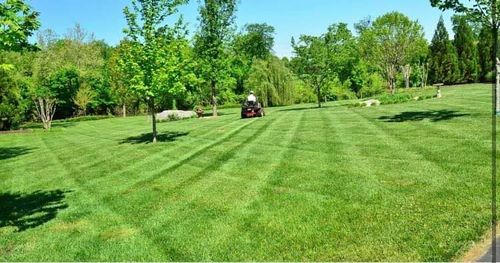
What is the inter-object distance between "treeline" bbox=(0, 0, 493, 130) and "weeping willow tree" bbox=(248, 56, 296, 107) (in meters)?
0.12

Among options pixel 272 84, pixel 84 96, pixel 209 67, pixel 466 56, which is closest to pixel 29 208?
pixel 209 67

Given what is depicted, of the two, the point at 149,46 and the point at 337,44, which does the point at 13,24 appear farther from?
the point at 337,44

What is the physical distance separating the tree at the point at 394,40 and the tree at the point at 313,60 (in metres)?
15.1

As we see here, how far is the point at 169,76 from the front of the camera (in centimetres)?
1803

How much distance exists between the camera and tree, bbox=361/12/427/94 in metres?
51.5

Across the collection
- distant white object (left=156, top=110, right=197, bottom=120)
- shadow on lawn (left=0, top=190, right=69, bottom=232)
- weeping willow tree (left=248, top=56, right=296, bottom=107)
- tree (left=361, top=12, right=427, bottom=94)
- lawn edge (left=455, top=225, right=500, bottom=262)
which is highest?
tree (left=361, top=12, right=427, bottom=94)

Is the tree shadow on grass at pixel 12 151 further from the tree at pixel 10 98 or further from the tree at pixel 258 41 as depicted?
the tree at pixel 258 41

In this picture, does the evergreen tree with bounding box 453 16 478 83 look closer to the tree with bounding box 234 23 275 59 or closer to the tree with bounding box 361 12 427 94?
the tree with bounding box 361 12 427 94

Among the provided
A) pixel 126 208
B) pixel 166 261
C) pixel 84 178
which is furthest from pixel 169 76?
pixel 166 261

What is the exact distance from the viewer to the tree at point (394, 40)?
2029 inches

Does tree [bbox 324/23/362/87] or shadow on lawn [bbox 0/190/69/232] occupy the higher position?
tree [bbox 324/23/362/87]

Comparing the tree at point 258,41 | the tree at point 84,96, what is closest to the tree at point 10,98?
the tree at point 84,96

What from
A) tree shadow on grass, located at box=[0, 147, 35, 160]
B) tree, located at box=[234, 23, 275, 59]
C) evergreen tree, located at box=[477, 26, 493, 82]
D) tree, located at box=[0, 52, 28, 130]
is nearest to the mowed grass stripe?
tree shadow on grass, located at box=[0, 147, 35, 160]

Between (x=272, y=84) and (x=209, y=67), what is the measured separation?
19393mm
